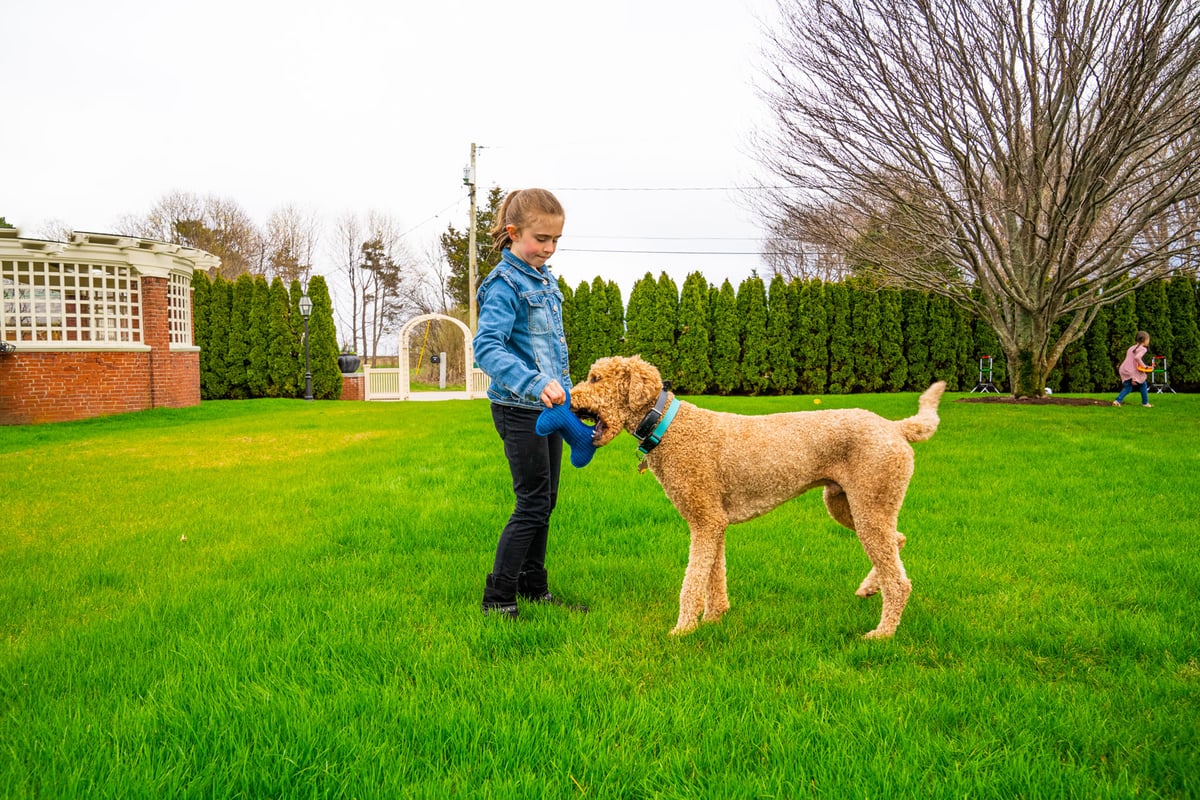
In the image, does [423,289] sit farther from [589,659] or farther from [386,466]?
[589,659]

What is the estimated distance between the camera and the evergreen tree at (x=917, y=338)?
20.6m

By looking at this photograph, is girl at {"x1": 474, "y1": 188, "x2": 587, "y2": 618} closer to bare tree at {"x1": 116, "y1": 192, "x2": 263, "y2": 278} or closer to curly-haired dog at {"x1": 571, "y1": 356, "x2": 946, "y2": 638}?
curly-haired dog at {"x1": 571, "y1": 356, "x2": 946, "y2": 638}

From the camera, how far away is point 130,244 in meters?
15.2

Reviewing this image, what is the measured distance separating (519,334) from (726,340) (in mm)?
17515

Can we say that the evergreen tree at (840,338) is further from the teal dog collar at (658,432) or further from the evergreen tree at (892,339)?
the teal dog collar at (658,432)

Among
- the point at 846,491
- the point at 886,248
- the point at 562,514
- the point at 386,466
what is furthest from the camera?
the point at 886,248

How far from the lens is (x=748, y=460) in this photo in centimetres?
335

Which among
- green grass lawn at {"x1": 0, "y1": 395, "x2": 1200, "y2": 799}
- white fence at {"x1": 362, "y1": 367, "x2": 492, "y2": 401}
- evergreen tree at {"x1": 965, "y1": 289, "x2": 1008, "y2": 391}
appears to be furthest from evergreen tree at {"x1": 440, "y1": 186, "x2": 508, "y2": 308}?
green grass lawn at {"x1": 0, "y1": 395, "x2": 1200, "y2": 799}

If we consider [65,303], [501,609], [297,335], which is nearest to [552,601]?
[501,609]

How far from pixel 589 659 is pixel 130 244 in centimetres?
1652

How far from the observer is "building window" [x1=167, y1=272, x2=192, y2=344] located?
57.7 feet

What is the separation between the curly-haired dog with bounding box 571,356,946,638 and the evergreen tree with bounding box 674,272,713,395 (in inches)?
675

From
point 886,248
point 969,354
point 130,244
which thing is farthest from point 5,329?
point 969,354

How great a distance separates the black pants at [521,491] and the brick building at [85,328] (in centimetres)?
1515
